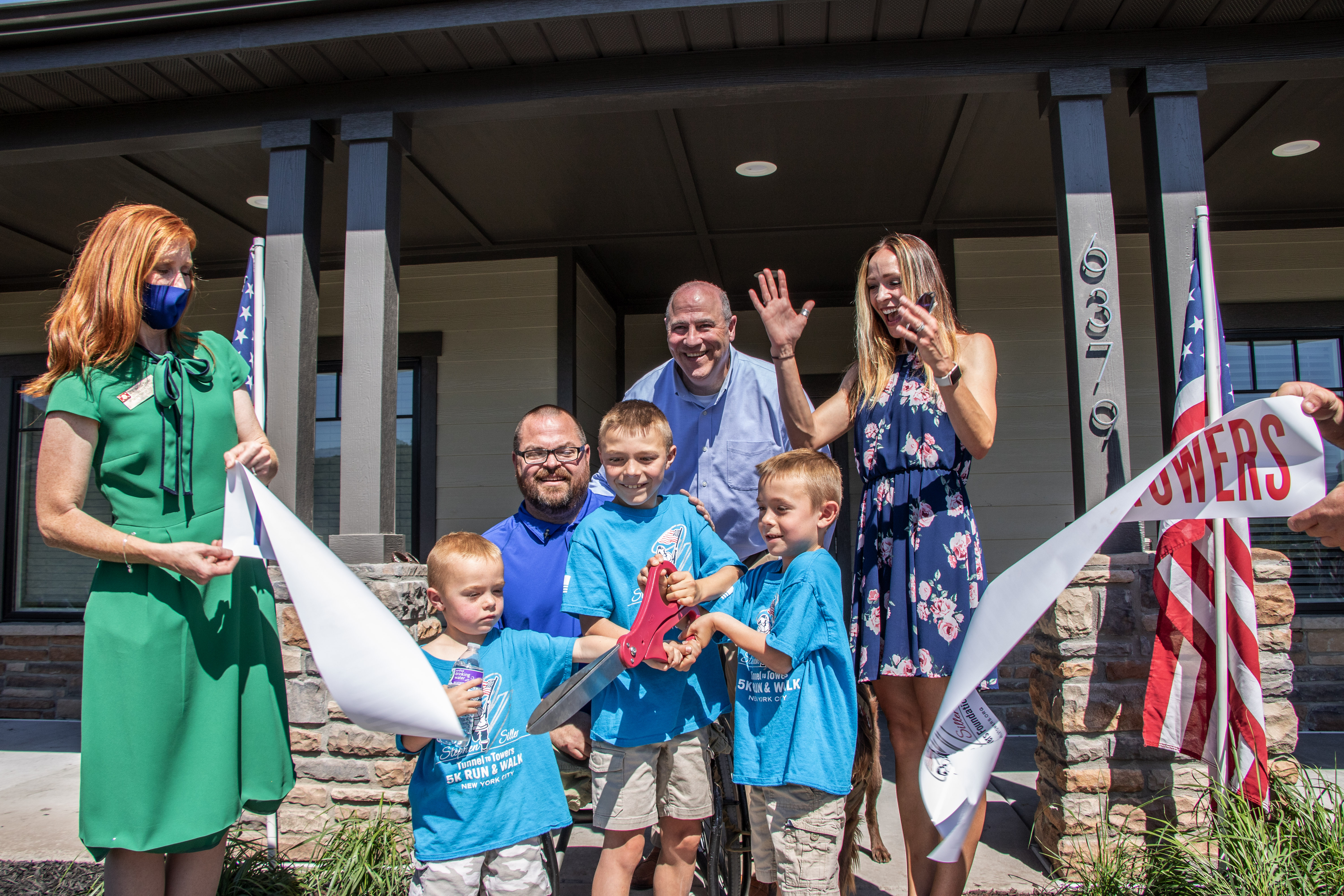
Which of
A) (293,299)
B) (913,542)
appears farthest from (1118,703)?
(293,299)

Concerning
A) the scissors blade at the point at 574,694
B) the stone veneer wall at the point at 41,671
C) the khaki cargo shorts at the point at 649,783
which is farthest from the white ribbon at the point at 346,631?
the stone veneer wall at the point at 41,671

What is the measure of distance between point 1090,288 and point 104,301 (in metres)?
3.00

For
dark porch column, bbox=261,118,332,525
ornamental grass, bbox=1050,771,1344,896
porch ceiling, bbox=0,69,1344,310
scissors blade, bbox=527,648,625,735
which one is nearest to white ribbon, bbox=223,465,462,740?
scissors blade, bbox=527,648,625,735

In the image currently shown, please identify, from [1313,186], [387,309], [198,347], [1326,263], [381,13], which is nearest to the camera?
[198,347]

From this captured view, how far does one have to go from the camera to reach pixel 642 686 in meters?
1.94

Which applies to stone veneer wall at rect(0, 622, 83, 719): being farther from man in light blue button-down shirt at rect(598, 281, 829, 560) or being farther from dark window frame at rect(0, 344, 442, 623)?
man in light blue button-down shirt at rect(598, 281, 829, 560)

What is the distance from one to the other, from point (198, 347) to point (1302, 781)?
136 inches

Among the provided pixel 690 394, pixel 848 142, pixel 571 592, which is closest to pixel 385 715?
pixel 571 592

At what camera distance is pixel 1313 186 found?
181 inches

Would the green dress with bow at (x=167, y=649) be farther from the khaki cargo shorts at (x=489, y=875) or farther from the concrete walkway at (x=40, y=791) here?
the concrete walkway at (x=40, y=791)

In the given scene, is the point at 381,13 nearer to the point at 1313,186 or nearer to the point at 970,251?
the point at 970,251

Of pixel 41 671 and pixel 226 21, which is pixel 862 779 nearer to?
pixel 226 21

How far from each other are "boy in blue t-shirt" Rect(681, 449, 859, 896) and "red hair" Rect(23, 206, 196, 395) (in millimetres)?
1319

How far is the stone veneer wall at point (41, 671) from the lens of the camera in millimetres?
5211
